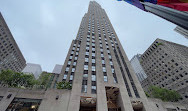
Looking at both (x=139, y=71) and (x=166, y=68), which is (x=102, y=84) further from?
(x=139, y=71)

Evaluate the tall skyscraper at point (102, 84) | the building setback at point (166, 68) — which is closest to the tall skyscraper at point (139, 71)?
the building setback at point (166, 68)

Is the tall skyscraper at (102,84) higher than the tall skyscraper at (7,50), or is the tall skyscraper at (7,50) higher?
the tall skyscraper at (7,50)

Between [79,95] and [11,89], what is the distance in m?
16.1

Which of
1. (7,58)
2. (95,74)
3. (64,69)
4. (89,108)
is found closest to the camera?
(89,108)

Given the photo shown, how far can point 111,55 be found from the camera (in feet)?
115

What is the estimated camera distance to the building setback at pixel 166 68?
42150 mm

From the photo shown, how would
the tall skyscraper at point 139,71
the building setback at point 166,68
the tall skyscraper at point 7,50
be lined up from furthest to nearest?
the tall skyscraper at point 139,71, the tall skyscraper at point 7,50, the building setback at point 166,68

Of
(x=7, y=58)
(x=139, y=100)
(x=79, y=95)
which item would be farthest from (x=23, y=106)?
(x=7, y=58)

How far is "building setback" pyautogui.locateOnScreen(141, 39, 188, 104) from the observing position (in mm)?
42150

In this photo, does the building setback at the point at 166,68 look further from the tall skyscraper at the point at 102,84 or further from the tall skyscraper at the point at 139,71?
the tall skyscraper at the point at 102,84

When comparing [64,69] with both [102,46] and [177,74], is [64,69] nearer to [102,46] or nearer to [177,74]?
[102,46]

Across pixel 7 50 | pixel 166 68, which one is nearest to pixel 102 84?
pixel 166 68

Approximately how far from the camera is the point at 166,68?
2004 inches

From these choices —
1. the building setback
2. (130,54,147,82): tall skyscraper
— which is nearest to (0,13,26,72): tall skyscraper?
the building setback
